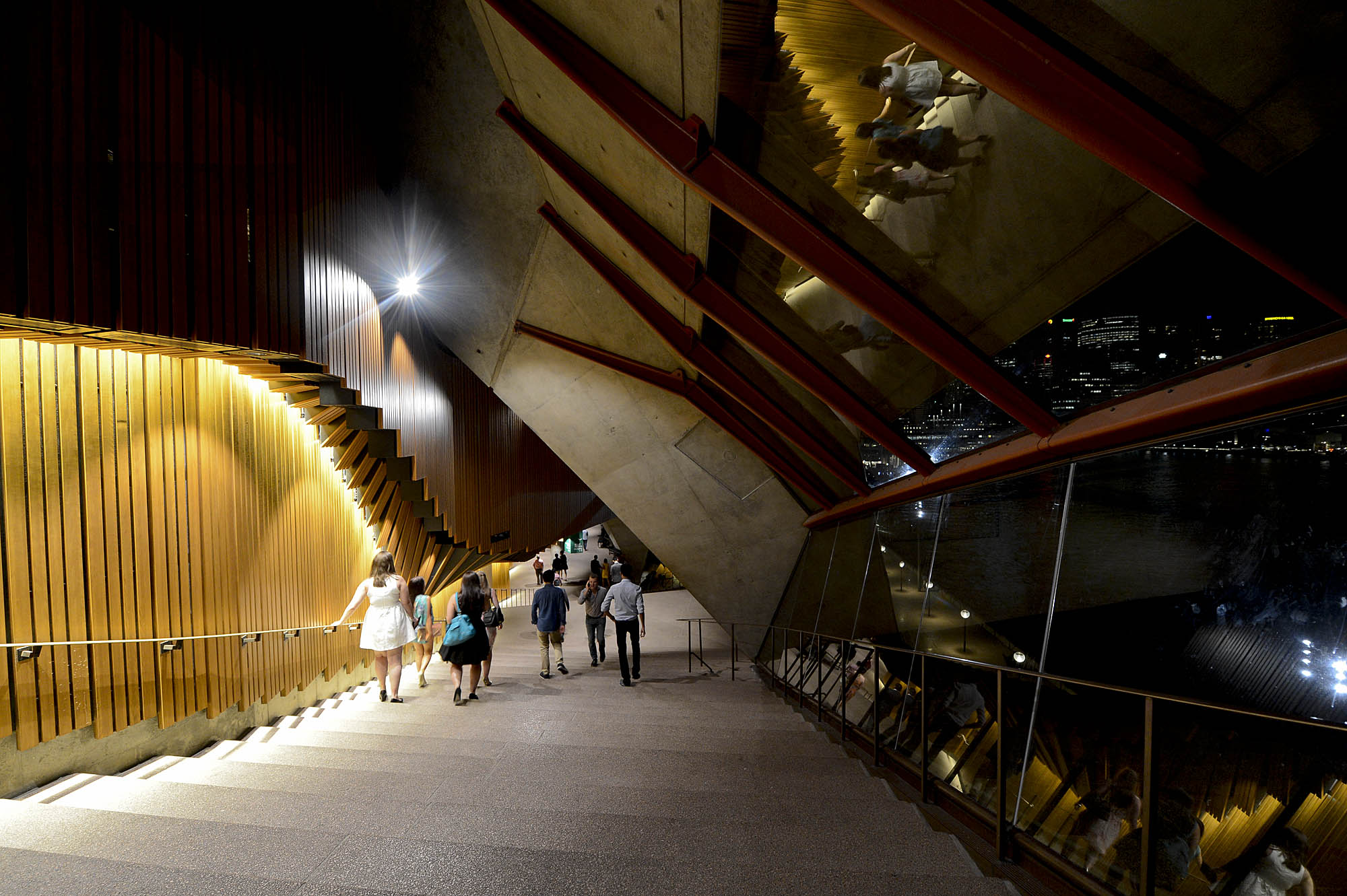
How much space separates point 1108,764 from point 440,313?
9.77 meters

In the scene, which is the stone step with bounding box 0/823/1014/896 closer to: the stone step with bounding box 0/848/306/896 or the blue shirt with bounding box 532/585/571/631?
the stone step with bounding box 0/848/306/896

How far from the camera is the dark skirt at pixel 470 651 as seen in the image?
7.11 m

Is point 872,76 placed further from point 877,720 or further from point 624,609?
point 624,609

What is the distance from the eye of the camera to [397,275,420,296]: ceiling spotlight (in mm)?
9438

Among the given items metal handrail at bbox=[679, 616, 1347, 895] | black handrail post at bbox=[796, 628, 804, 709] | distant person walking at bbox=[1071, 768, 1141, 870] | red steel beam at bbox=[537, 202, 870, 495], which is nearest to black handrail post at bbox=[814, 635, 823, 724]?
black handrail post at bbox=[796, 628, 804, 709]

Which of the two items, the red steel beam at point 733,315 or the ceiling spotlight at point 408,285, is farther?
the ceiling spotlight at point 408,285

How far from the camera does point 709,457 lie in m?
11.1

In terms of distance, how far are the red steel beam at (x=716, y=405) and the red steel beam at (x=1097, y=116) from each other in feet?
23.9

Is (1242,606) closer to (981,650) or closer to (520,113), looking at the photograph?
(981,650)

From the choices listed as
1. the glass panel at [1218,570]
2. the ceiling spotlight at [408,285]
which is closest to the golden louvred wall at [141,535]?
the ceiling spotlight at [408,285]

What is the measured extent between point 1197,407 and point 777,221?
2381 mm

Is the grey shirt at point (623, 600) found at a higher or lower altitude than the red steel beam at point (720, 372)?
lower

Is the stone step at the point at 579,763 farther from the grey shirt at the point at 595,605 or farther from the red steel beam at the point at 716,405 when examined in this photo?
the red steel beam at the point at 716,405

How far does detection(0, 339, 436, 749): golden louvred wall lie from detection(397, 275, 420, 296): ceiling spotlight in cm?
286
